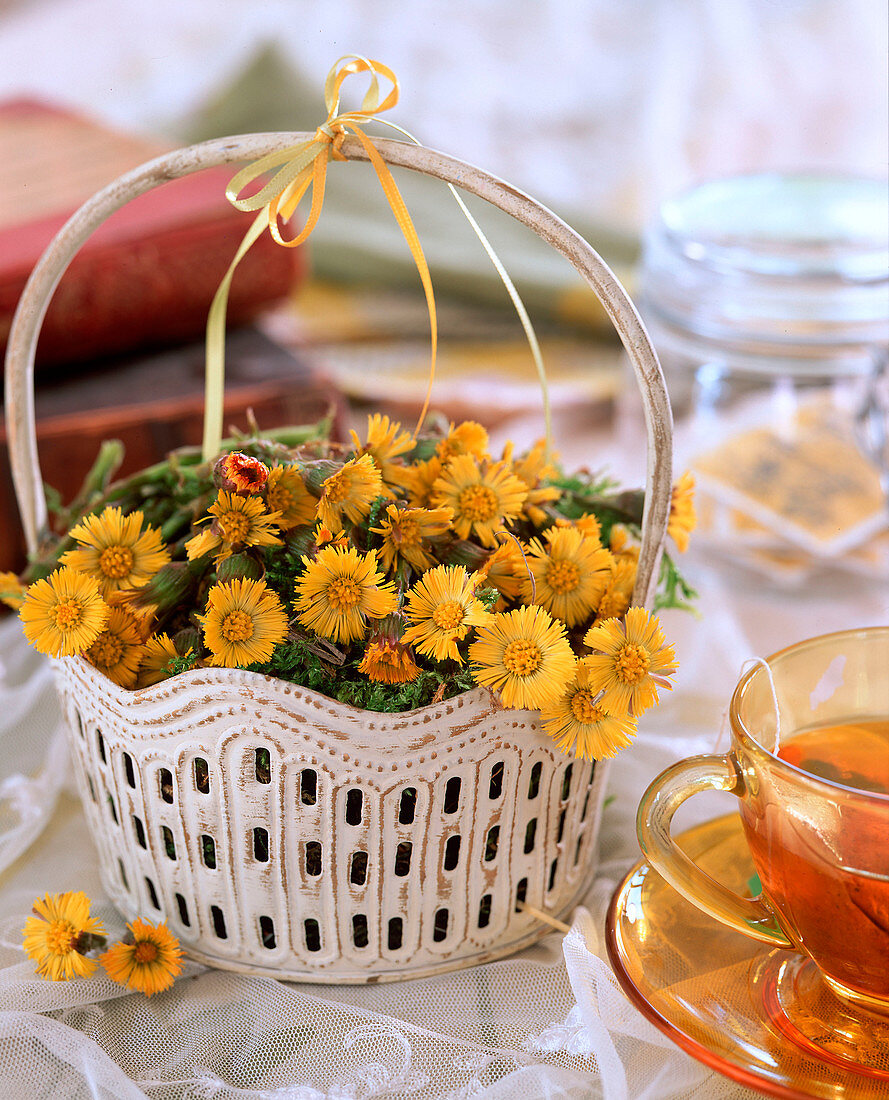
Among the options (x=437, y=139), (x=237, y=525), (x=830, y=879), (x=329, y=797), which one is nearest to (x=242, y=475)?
(x=237, y=525)

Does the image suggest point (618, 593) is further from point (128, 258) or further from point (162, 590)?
point (128, 258)

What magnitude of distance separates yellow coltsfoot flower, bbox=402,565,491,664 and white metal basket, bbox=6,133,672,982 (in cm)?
2

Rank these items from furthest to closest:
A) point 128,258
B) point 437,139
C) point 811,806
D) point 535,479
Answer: point 437,139 → point 128,258 → point 535,479 → point 811,806

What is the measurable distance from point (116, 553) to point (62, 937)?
15 centimetres

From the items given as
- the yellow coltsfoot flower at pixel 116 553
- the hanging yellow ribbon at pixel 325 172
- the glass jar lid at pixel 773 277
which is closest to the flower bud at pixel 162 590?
the yellow coltsfoot flower at pixel 116 553

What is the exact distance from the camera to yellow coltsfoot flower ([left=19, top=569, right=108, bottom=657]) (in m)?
0.39

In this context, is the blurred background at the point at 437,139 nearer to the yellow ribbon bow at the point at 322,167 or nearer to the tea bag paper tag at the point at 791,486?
the tea bag paper tag at the point at 791,486

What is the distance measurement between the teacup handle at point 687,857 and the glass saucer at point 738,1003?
2 cm

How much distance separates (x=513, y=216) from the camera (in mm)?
380

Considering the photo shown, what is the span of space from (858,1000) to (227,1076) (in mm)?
224

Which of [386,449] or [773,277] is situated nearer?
[386,449]

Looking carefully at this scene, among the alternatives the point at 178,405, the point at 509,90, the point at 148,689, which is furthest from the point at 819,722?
the point at 509,90

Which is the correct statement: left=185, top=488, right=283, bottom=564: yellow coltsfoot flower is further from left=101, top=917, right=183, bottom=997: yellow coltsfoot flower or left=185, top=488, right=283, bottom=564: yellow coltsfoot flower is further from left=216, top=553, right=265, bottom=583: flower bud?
left=101, top=917, right=183, bottom=997: yellow coltsfoot flower

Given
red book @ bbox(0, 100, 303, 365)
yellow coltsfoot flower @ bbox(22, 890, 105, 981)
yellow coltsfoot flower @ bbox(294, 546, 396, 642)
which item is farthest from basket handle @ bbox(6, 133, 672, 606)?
red book @ bbox(0, 100, 303, 365)
